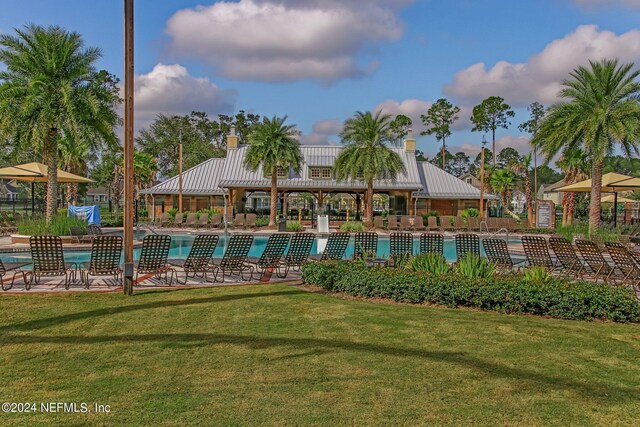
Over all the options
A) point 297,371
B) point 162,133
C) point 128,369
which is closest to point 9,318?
point 128,369

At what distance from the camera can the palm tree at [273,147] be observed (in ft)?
98.8

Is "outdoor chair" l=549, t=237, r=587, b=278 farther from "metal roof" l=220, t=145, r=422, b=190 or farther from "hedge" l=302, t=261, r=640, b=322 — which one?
"metal roof" l=220, t=145, r=422, b=190

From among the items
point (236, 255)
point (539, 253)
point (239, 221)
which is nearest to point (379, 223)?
point (239, 221)

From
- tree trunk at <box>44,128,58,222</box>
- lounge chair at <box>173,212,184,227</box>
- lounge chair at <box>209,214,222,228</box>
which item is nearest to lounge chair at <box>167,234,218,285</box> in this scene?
tree trunk at <box>44,128,58,222</box>

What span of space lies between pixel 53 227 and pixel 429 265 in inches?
581

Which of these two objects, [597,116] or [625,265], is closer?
[625,265]

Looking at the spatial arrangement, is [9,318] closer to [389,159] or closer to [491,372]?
[491,372]

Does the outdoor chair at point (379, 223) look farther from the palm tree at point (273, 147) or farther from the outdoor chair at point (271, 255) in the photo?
the outdoor chair at point (271, 255)

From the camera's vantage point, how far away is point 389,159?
102ft

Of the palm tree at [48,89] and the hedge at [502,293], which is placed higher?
the palm tree at [48,89]

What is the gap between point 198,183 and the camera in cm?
3862

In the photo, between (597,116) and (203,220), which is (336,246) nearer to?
(597,116)

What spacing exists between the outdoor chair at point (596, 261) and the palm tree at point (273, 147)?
20.9 metres

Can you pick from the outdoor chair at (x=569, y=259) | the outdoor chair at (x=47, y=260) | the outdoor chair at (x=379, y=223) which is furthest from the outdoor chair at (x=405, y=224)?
the outdoor chair at (x=47, y=260)
